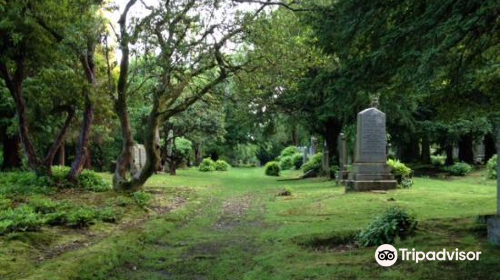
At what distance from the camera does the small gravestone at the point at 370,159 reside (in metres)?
15.4

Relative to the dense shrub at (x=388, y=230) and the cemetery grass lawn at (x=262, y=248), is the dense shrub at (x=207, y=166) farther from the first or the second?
the dense shrub at (x=388, y=230)

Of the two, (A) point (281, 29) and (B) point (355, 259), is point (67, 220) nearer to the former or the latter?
(B) point (355, 259)

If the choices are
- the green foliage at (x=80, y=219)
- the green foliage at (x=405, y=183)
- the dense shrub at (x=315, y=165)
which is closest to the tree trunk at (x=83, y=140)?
the green foliage at (x=80, y=219)

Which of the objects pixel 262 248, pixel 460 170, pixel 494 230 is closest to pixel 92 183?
pixel 262 248

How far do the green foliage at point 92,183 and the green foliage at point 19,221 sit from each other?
6065 millimetres

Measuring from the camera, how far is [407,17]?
598cm

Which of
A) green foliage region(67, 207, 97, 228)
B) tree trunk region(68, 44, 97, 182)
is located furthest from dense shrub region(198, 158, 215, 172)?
green foliage region(67, 207, 97, 228)

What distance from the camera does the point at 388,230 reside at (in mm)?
6422

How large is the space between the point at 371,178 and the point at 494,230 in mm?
9979

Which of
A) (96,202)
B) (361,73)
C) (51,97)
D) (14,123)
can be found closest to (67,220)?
(96,202)

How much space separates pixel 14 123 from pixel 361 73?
16.8 meters

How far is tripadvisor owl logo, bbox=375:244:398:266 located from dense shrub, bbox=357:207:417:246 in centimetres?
53

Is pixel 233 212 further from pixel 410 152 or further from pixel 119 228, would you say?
pixel 410 152

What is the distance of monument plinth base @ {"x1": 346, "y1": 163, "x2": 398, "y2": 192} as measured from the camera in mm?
15293
